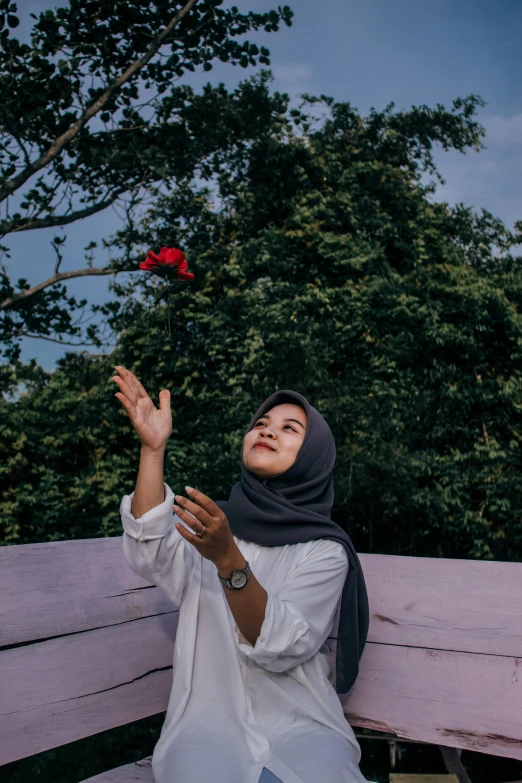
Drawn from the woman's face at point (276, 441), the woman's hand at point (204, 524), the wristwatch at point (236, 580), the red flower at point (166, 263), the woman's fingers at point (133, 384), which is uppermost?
the red flower at point (166, 263)

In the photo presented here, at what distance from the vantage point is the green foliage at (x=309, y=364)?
5.40 m

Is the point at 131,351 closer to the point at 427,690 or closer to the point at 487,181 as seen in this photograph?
the point at 487,181

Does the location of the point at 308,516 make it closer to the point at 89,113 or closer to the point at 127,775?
the point at 127,775

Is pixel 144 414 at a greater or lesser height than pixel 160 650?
greater

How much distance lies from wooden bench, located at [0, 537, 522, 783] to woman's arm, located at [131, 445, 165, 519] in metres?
0.35

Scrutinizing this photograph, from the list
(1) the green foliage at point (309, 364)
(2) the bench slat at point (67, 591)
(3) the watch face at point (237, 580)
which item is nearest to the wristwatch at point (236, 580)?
(3) the watch face at point (237, 580)

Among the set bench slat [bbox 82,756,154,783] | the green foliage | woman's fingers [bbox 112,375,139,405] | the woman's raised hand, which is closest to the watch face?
the woman's raised hand

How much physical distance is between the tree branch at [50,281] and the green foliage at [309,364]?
31 centimetres

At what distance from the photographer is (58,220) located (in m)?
4.91

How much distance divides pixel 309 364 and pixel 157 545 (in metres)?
3.85

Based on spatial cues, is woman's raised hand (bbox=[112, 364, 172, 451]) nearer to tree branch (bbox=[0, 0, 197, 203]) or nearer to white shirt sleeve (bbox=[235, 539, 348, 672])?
white shirt sleeve (bbox=[235, 539, 348, 672])

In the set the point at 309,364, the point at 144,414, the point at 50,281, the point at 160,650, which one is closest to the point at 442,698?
the point at 160,650

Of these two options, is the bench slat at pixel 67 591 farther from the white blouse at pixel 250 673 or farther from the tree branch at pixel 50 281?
the tree branch at pixel 50 281

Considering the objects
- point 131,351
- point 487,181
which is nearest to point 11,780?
point 131,351
